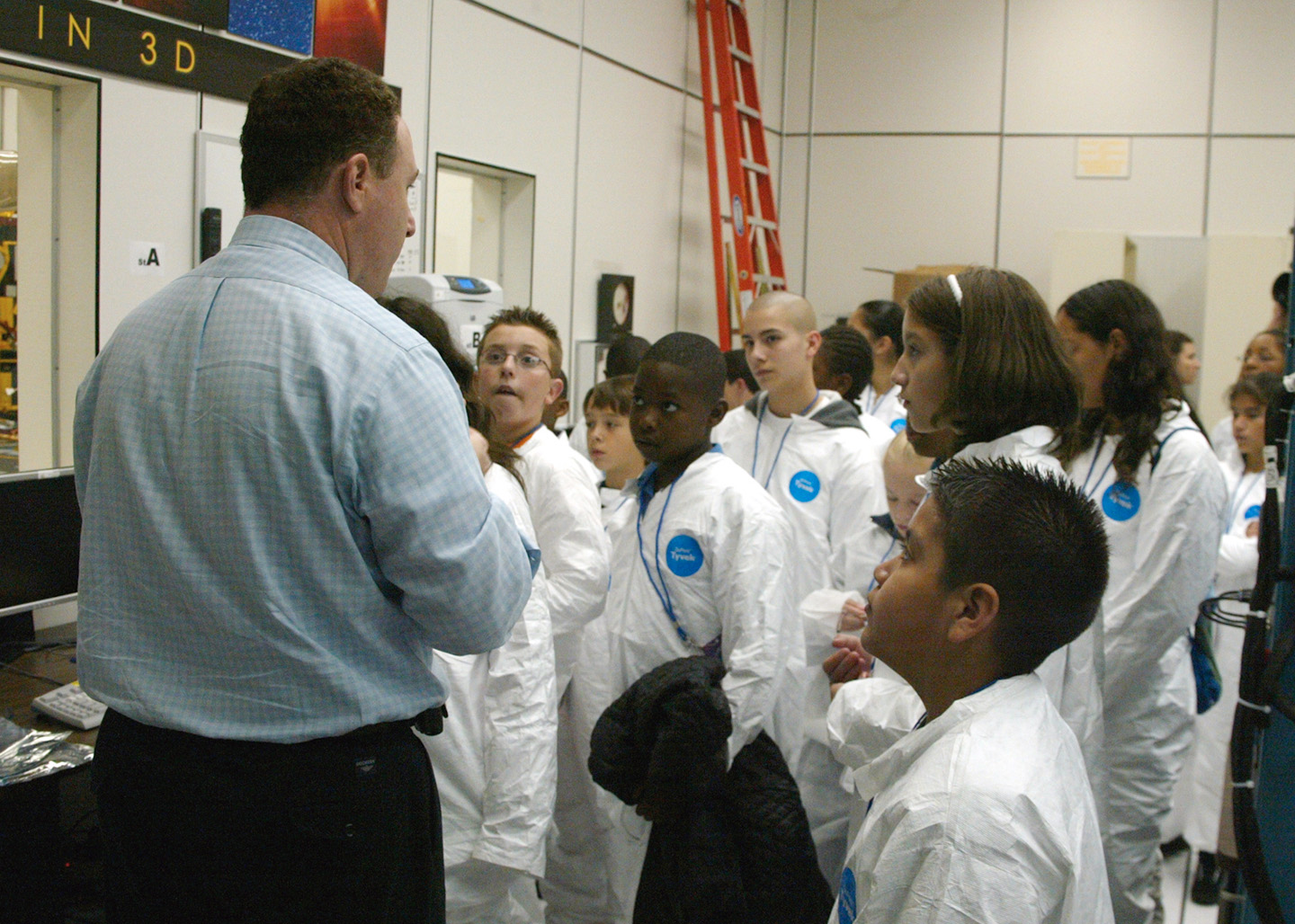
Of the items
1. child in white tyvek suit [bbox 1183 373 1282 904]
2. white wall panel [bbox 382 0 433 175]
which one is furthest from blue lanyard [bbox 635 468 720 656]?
white wall panel [bbox 382 0 433 175]

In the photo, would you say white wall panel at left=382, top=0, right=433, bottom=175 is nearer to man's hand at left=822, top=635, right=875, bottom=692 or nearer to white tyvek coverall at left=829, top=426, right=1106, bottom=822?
man's hand at left=822, top=635, right=875, bottom=692

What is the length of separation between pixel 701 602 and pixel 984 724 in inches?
46.5

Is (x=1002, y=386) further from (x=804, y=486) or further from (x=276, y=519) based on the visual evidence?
(x=804, y=486)

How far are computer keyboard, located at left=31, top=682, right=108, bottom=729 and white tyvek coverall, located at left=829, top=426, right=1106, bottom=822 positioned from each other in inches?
53.9

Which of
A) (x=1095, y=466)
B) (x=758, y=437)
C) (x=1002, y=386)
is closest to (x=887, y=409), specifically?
(x=758, y=437)

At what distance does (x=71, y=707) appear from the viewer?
2.04 metres

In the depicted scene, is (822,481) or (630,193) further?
(630,193)

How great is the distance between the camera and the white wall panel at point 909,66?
270 inches

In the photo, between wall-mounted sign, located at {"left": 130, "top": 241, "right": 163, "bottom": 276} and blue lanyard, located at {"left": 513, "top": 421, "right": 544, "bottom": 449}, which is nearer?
blue lanyard, located at {"left": 513, "top": 421, "right": 544, "bottom": 449}

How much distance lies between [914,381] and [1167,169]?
5.92 m

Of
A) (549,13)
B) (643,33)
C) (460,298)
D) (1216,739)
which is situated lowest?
(1216,739)

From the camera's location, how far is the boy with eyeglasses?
2.30 meters

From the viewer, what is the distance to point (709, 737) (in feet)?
6.21

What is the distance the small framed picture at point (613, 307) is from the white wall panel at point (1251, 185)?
3.67 meters
